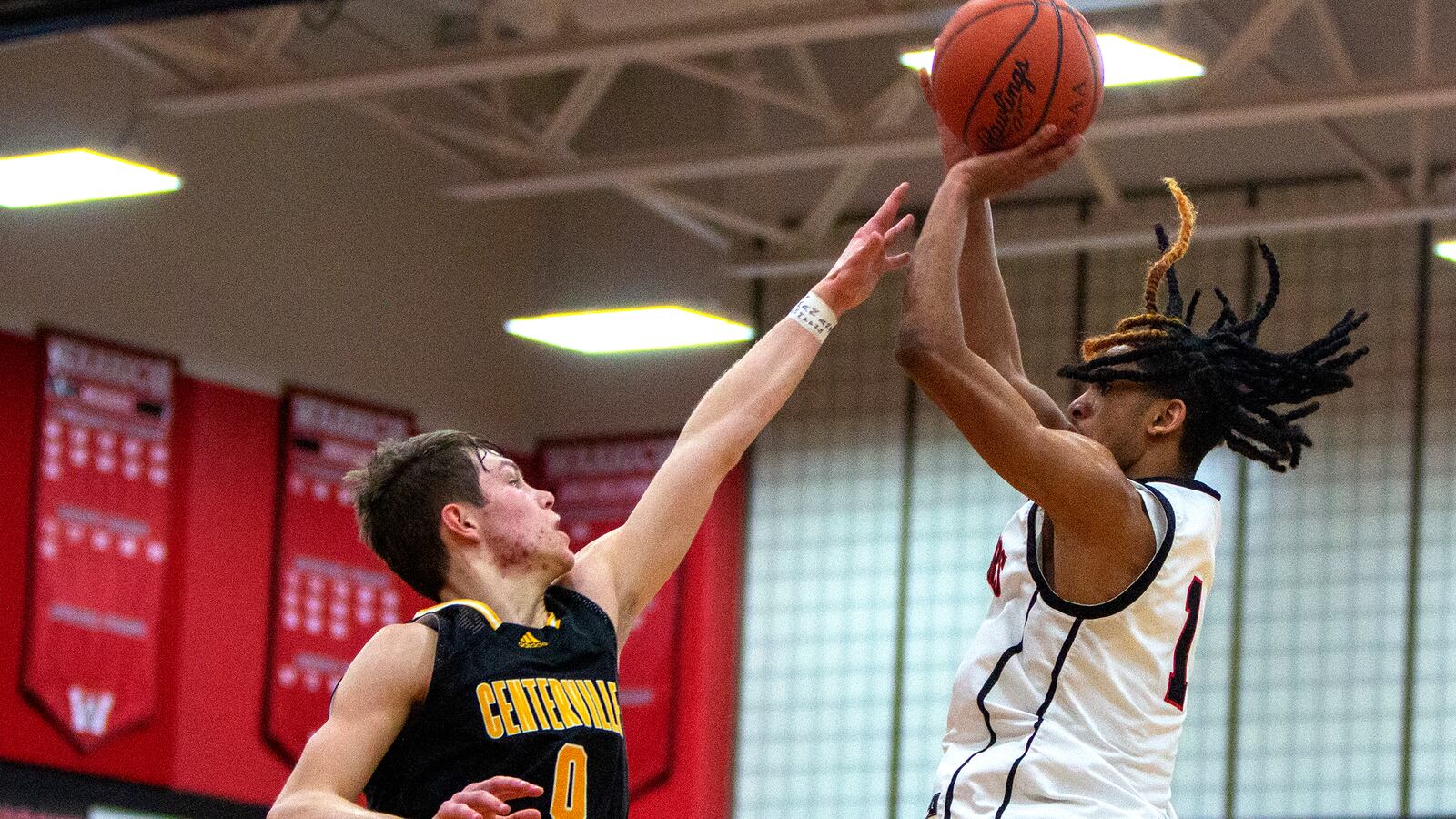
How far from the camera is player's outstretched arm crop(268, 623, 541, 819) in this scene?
3.65 meters

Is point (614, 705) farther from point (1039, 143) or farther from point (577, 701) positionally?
point (1039, 143)

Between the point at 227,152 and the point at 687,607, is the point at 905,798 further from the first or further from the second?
the point at 227,152

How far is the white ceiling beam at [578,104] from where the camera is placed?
11.6 metres

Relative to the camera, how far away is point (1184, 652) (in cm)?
417

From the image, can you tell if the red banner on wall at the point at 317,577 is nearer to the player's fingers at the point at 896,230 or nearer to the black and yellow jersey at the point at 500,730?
the player's fingers at the point at 896,230

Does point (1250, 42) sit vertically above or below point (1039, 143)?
above

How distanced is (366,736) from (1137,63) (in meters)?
5.99

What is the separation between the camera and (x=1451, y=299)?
487 inches

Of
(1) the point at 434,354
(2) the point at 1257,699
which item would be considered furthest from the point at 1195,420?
(1) the point at 434,354

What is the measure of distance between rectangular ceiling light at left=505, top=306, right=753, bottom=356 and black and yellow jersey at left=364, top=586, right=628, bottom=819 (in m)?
7.39

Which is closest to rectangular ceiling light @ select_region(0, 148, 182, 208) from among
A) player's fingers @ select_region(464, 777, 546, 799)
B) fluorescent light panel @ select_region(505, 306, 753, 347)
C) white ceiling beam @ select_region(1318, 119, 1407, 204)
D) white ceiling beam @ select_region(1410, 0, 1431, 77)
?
fluorescent light panel @ select_region(505, 306, 753, 347)

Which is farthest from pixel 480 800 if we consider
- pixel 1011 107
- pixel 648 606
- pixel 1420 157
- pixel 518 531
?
pixel 648 606

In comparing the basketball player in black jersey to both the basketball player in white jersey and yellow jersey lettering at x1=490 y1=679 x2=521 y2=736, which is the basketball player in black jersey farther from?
the basketball player in white jersey

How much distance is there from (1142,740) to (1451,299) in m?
8.88
